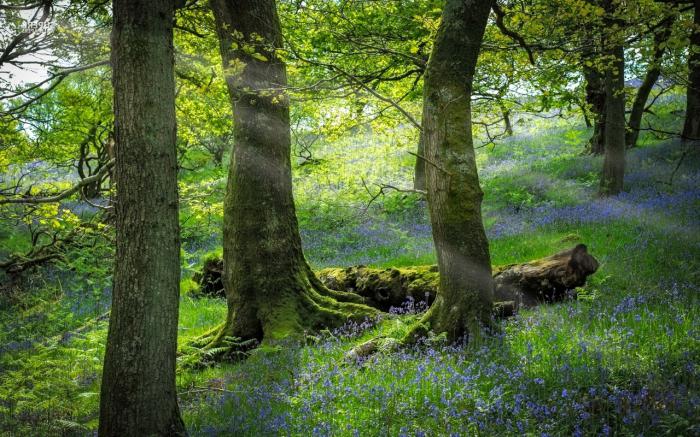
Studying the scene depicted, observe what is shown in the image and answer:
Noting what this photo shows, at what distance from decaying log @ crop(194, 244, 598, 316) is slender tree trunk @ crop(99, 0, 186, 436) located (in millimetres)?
4688

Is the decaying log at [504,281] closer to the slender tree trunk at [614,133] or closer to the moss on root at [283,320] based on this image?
the moss on root at [283,320]

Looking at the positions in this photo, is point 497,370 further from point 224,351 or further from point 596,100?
point 596,100

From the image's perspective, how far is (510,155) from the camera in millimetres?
31688

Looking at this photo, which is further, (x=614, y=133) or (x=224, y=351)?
(x=614, y=133)

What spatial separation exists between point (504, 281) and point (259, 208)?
3878mm

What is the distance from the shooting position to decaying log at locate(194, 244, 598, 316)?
24.8 feet

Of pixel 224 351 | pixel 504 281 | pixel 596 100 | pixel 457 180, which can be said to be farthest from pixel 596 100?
pixel 224 351

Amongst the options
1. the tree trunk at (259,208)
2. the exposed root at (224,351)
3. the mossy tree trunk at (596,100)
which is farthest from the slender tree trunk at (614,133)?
the exposed root at (224,351)

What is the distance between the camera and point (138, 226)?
415 centimetres

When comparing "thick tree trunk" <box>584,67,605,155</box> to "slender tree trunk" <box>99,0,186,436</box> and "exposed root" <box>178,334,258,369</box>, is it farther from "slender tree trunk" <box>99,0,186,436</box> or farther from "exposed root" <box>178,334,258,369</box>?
"slender tree trunk" <box>99,0,186,436</box>

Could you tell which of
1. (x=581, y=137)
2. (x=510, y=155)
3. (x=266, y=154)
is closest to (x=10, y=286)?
(x=266, y=154)

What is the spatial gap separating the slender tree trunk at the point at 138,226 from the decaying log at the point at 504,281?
15.4 ft

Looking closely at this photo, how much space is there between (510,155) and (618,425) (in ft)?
96.6

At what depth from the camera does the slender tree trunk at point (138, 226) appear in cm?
415
